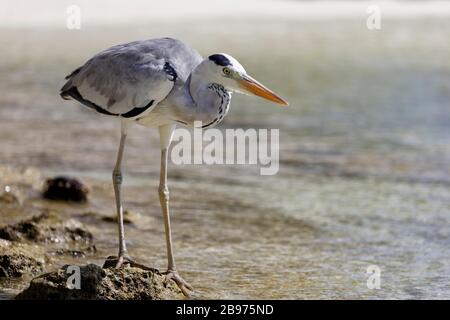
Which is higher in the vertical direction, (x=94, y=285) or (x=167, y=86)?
(x=167, y=86)

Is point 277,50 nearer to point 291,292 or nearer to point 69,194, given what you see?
point 69,194

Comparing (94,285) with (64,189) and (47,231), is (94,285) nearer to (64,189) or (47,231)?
(47,231)

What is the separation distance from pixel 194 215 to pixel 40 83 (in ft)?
24.6

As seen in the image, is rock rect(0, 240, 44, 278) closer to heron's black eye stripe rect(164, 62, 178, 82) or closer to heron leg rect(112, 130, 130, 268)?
heron leg rect(112, 130, 130, 268)

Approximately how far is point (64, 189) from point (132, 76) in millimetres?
2352

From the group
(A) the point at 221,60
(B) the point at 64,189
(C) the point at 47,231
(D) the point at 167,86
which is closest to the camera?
(A) the point at 221,60

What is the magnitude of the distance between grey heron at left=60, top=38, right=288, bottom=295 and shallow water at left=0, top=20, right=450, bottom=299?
0.99 m

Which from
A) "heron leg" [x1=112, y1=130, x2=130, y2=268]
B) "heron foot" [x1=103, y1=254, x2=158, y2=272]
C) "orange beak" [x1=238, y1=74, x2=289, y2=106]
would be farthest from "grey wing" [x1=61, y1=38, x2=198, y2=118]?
"heron foot" [x1=103, y1=254, x2=158, y2=272]

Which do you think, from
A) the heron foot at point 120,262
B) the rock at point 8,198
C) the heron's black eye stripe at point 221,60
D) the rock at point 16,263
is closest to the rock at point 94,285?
the heron foot at point 120,262

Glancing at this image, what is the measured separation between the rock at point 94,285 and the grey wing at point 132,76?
112cm

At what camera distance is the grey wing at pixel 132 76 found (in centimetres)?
624

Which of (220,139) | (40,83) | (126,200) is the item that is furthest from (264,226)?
(40,83)

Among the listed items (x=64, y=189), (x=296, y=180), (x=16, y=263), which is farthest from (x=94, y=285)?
(x=296, y=180)

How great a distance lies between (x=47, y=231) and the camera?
7062 mm
